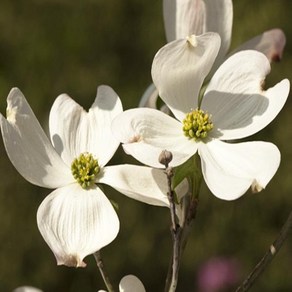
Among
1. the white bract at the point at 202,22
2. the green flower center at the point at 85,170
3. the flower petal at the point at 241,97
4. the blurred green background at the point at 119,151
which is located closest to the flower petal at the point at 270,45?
the white bract at the point at 202,22

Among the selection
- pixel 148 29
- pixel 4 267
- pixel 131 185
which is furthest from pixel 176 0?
pixel 148 29

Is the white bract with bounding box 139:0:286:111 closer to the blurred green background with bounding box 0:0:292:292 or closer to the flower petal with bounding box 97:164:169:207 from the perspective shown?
the flower petal with bounding box 97:164:169:207

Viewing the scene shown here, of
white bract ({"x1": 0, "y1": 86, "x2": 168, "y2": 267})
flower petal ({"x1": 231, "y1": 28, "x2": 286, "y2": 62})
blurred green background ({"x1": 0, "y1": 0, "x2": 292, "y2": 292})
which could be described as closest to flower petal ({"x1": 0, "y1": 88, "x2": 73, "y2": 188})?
white bract ({"x1": 0, "y1": 86, "x2": 168, "y2": 267})

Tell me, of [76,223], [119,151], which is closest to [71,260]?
[76,223]

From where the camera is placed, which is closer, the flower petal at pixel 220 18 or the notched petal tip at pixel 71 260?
the notched petal tip at pixel 71 260

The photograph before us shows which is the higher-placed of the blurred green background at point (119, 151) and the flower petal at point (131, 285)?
the flower petal at point (131, 285)

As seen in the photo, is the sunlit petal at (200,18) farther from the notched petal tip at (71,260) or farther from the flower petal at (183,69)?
the notched petal tip at (71,260)
